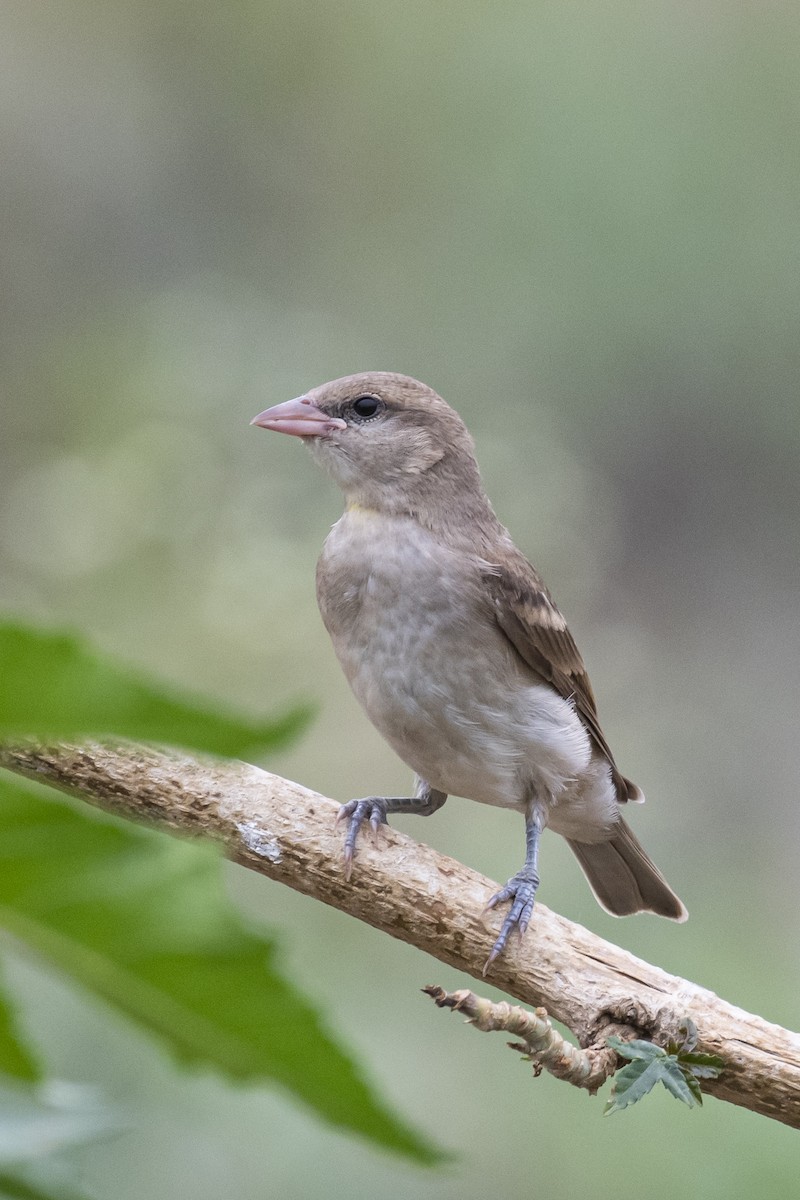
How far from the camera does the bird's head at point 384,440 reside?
317cm

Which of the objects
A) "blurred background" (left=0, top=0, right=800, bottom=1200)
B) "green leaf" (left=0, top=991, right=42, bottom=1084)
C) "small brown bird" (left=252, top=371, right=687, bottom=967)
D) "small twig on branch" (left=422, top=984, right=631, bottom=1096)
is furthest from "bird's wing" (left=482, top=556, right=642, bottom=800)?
"green leaf" (left=0, top=991, right=42, bottom=1084)

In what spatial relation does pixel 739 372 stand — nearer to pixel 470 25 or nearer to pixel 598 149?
pixel 598 149

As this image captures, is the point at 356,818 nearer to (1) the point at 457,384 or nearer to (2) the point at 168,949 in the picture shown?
(2) the point at 168,949

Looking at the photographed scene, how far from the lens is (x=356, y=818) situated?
99.6 inches

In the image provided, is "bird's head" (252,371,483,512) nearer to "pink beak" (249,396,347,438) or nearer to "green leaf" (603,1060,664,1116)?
"pink beak" (249,396,347,438)

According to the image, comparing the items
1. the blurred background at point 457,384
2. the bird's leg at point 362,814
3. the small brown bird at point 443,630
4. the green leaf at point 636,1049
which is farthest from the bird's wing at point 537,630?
the blurred background at point 457,384

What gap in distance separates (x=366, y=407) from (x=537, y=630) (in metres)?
0.70

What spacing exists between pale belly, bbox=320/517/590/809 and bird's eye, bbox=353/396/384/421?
12.7 inches

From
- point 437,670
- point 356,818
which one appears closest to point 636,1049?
point 356,818

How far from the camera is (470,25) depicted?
8.02 meters

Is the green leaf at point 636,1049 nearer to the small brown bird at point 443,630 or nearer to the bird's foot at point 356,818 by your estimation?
the small brown bird at point 443,630

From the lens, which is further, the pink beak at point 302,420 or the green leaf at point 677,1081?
the pink beak at point 302,420

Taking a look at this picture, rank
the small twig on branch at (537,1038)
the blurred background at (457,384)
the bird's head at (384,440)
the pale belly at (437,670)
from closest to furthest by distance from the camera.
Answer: the small twig on branch at (537,1038) → the pale belly at (437,670) → the bird's head at (384,440) → the blurred background at (457,384)

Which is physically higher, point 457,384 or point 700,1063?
point 457,384
